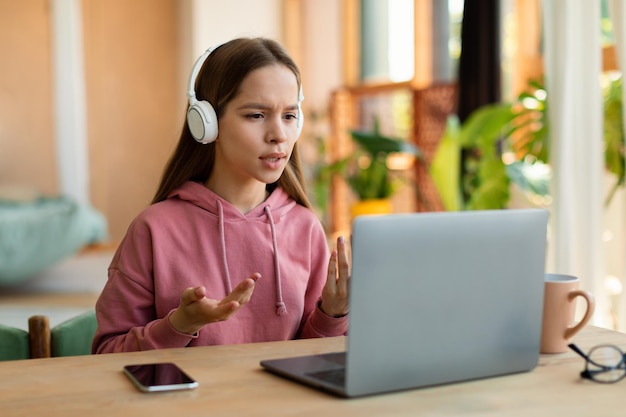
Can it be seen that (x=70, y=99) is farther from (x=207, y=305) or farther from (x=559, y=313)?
(x=559, y=313)

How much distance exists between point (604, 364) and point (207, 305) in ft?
1.65

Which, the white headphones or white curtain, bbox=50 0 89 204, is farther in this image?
white curtain, bbox=50 0 89 204

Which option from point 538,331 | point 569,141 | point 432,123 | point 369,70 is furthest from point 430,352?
point 369,70

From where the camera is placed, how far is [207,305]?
109cm

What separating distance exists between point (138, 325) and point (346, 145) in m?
5.01

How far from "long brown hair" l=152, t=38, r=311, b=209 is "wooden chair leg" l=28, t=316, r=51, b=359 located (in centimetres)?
29

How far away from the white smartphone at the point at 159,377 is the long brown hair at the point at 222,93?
518 mm

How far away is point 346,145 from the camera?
6.27m

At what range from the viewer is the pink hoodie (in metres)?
1.32

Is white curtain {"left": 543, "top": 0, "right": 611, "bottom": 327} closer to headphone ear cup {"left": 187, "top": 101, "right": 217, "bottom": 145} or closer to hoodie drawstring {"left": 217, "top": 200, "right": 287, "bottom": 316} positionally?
hoodie drawstring {"left": 217, "top": 200, "right": 287, "bottom": 316}

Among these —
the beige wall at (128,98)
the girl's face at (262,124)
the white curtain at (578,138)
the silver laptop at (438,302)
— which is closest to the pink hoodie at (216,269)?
the girl's face at (262,124)

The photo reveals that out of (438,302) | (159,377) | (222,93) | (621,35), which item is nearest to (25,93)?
(621,35)

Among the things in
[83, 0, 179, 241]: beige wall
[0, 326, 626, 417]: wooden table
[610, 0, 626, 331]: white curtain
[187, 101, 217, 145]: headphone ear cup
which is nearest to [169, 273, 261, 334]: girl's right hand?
[0, 326, 626, 417]: wooden table

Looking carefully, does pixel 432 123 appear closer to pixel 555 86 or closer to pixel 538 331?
pixel 555 86
